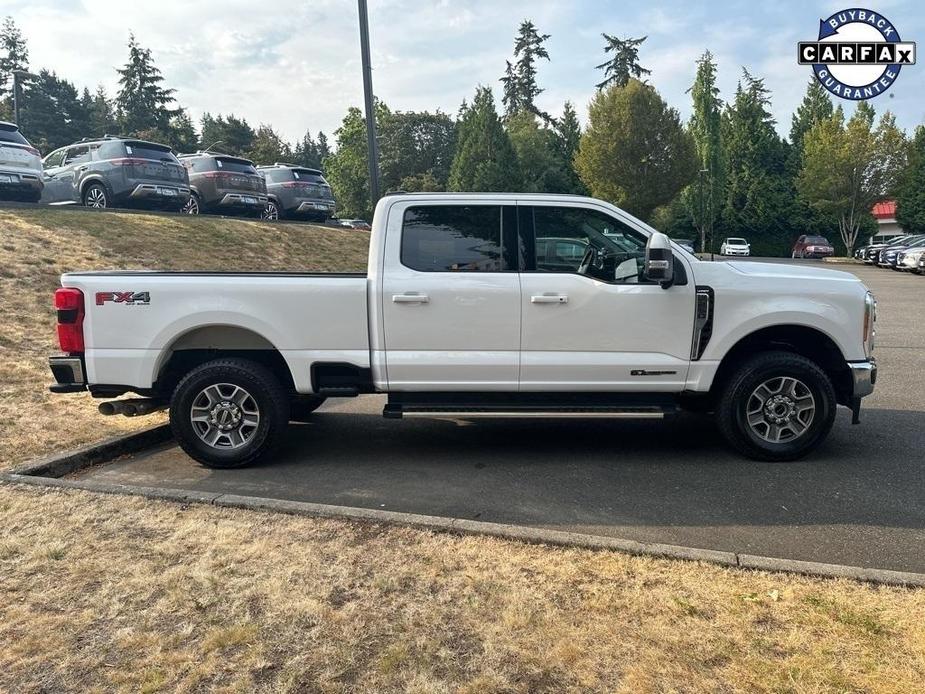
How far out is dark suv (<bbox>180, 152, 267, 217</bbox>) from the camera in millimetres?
16984

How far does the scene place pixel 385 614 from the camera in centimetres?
294

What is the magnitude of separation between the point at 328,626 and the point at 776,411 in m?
3.83

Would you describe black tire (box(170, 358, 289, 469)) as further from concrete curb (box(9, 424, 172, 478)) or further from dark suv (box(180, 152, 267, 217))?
dark suv (box(180, 152, 267, 217))

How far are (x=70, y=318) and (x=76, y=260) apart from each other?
22.5 ft

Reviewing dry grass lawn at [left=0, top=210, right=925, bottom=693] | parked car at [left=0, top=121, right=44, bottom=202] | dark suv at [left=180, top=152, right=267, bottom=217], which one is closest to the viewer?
dry grass lawn at [left=0, top=210, right=925, bottom=693]

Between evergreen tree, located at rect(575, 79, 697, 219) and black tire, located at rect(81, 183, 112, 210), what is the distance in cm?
3362

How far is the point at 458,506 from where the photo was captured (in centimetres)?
433

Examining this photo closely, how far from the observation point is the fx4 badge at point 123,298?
4.91 m

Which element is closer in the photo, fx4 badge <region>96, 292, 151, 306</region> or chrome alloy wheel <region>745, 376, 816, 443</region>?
fx4 badge <region>96, 292, 151, 306</region>

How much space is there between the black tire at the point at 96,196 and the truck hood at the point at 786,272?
546 inches

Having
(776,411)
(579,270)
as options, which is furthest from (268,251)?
(776,411)

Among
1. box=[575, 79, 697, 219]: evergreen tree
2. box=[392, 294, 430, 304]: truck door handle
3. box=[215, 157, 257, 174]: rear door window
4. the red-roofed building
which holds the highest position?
box=[575, 79, 697, 219]: evergreen tree

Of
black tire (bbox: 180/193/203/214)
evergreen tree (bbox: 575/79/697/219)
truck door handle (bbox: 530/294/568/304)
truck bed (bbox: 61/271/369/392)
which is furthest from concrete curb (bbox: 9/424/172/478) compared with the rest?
evergreen tree (bbox: 575/79/697/219)

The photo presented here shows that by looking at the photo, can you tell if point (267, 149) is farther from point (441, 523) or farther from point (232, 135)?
point (441, 523)
